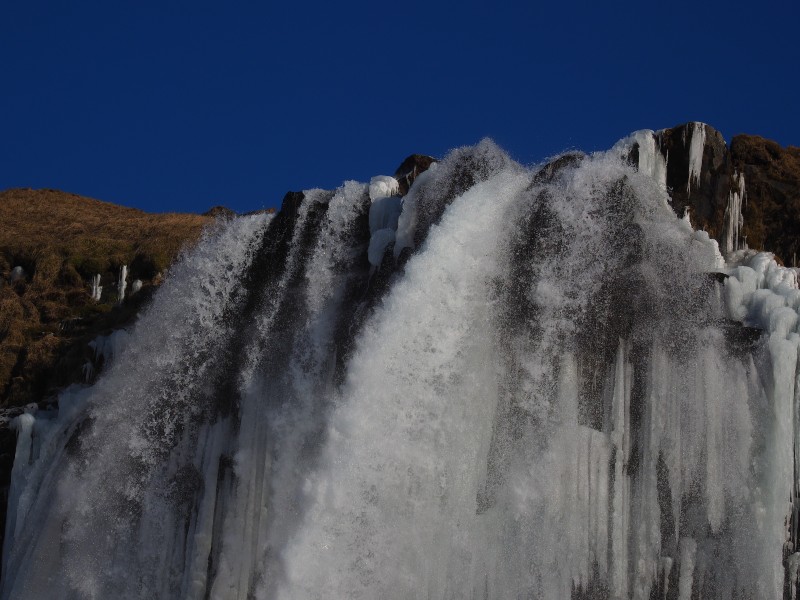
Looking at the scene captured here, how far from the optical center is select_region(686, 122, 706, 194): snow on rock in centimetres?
1839

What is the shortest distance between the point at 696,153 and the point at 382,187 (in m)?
5.65

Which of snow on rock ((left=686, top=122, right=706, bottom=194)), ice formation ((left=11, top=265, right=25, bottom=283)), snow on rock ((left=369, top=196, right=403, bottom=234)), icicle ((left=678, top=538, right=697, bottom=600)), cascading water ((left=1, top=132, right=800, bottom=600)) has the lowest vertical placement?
icicle ((left=678, top=538, right=697, bottom=600))

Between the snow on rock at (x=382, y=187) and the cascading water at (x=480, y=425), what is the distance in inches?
11.8

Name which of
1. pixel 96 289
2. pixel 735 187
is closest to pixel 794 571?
pixel 735 187

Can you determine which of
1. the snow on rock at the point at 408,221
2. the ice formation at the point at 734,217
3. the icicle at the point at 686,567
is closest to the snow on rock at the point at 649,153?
the ice formation at the point at 734,217

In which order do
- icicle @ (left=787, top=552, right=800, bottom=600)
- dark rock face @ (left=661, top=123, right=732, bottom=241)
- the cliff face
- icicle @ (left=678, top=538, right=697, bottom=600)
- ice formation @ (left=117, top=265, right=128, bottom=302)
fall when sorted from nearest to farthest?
1. icicle @ (left=787, top=552, right=800, bottom=600)
2. icicle @ (left=678, top=538, right=697, bottom=600)
3. dark rock face @ (left=661, top=123, right=732, bottom=241)
4. the cliff face
5. ice formation @ (left=117, top=265, right=128, bottom=302)

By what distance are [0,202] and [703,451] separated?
34.1m

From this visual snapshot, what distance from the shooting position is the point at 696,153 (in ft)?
60.5

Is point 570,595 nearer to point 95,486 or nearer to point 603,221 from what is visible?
point 603,221

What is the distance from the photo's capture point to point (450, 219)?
60.7 feet

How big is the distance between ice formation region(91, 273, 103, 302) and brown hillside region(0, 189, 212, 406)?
0.39 feet

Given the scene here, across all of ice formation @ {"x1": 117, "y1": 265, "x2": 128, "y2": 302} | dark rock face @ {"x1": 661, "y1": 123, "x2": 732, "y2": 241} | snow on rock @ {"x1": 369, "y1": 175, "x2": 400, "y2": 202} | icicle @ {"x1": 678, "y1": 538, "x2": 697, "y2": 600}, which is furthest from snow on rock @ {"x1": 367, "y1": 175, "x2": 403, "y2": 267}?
ice formation @ {"x1": 117, "y1": 265, "x2": 128, "y2": 302}

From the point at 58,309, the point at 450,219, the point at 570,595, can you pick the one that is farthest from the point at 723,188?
the point at 58,309

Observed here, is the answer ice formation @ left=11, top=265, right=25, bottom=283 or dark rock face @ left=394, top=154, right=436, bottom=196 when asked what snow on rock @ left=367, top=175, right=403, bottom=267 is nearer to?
dark rock face @ left=394, top=154, right=436, bottom=196
